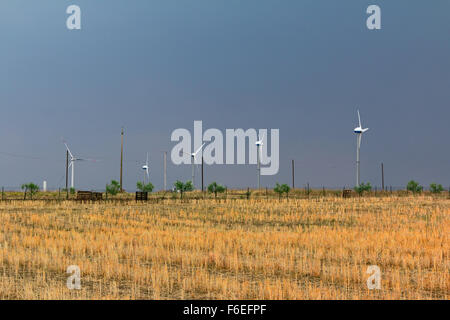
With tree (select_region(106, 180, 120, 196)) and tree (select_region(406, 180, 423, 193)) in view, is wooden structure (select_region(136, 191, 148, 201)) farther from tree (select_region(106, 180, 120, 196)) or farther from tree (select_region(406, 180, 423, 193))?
tree (select_region(406, 180, 423, 193))

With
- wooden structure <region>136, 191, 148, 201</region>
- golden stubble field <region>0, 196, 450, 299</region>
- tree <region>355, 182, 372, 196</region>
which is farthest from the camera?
tree <region>355, 182, 372, 196</region>

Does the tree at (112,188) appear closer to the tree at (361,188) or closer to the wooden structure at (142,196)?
the wooden structure at (142,196)

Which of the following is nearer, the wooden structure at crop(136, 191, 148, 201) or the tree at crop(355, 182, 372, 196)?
the wooden structure at crop(136, 191, 148, 201)

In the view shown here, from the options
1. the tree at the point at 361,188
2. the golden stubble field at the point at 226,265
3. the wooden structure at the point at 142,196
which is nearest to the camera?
the golden stubble field at the point at 226,265

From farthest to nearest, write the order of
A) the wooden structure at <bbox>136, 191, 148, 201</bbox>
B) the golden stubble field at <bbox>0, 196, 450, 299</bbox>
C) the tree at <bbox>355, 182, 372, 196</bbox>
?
the tree at <bbox>355, 182, 372, 196</bbox>, the wooden structure at <bbox>136, 191, 148, 201</bbox>, the golden stubble field at <bbox>0, 196, 450, 299</bbox>

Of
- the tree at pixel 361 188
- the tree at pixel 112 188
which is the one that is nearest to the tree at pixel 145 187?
the tree at pixel 112 188

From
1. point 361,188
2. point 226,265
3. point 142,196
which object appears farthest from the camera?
point 361,188

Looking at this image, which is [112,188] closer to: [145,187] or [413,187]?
[145,187]

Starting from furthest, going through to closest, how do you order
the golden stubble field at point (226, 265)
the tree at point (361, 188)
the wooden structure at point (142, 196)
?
the tree at point (361, 188)
the wooden structure at point (142, 196)
the golden stubble field at point (226, 265)

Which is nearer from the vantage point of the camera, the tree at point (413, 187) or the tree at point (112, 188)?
the tree at point (112, 188)

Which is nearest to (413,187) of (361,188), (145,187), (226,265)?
(361,188)

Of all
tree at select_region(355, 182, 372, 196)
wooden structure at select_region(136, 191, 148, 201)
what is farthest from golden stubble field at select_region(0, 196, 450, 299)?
tree at select_region(355, 182, 372, 196)

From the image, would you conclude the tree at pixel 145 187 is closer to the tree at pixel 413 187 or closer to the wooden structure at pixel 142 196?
the wooden structure at pixel 142 196
